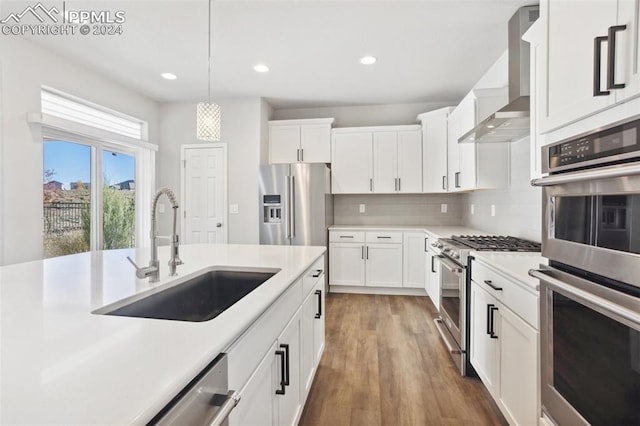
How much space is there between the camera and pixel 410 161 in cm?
436

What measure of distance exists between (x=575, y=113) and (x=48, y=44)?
13.3ft

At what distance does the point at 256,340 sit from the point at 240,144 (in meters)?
3.80

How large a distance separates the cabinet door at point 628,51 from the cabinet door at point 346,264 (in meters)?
3.43

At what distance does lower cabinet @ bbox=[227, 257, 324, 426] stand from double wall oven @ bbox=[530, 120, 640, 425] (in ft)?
3.24

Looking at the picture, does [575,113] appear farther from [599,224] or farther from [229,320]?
[229,320]

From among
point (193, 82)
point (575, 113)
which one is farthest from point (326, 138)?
point (575, 113)

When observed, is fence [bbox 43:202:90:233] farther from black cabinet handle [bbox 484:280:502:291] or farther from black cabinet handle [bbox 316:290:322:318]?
black cabinet handle [bbox 484:280:502:291]

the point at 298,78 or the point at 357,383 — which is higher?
the point at 298,78

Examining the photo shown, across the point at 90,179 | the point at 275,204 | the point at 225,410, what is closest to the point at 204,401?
the point at 225,410

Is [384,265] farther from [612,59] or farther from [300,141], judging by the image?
[612,59]

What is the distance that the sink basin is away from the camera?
1.17m

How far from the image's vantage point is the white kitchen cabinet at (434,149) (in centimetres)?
404

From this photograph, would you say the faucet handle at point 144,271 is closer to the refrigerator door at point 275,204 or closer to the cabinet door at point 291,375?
the cabinet door at point 291,375

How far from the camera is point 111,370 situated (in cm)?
60
